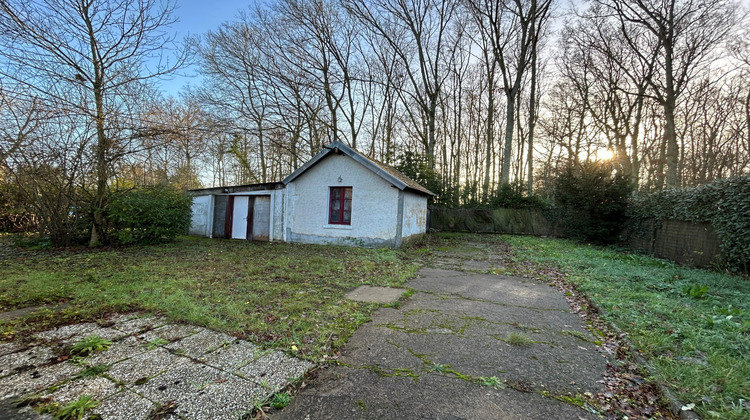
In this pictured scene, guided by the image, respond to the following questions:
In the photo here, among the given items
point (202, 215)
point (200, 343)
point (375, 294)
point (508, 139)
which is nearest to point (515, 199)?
point (508, 139)

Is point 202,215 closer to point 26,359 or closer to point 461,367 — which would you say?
point 26,359

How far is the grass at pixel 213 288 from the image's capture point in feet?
11.0

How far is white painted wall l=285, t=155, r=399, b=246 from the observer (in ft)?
35.0

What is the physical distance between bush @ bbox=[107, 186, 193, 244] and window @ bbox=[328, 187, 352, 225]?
5501 millimetres

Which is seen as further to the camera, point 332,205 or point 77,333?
point 332,205

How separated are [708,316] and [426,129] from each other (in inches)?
744

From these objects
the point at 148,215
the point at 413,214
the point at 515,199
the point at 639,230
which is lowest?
the point at 148,215

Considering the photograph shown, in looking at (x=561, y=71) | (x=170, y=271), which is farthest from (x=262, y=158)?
(x=561, y=71)

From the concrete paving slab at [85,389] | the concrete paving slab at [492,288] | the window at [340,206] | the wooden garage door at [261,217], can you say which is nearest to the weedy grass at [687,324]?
the concrete paving slab at [492,288]

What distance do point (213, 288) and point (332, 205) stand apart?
22.5 ft

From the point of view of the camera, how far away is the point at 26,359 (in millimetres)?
2518

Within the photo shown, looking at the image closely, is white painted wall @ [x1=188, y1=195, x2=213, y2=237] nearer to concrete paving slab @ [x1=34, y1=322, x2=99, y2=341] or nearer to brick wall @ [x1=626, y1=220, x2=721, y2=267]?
concrete paving slab @ [x1=34, y1=322, x2=99, y2=341]

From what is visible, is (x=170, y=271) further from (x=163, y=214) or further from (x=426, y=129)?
(x=426, y=129)

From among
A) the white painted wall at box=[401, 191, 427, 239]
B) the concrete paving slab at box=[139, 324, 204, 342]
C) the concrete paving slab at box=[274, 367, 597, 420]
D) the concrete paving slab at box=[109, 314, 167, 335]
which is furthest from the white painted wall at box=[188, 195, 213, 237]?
the concrete paving slab at box=[274, 367, 597, 420]
